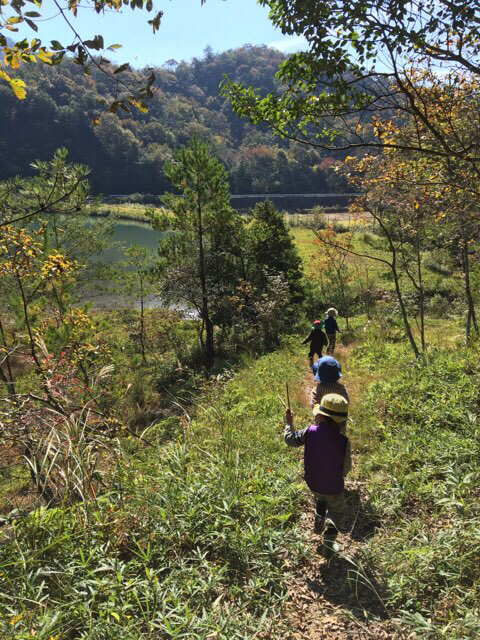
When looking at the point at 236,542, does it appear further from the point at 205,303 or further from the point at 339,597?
the point at 205,303

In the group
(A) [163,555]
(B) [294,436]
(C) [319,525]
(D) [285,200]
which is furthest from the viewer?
(D) [285,200]

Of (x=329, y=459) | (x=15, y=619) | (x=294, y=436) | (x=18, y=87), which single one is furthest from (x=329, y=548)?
(x=18, y=87)

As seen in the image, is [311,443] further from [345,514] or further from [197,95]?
[197,95]

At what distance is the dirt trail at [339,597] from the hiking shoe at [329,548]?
4 cm

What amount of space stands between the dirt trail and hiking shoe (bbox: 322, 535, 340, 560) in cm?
4

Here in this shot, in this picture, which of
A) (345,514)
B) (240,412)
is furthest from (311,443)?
(240,412)

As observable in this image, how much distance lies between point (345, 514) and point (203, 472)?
1.51 m

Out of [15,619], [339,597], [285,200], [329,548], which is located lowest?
[339,597]

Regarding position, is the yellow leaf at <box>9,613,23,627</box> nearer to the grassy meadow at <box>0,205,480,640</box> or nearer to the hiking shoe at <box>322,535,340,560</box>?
the grassy meadow at <box>0,205,480,640</box>

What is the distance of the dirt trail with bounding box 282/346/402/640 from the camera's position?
109 inches

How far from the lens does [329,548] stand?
11.2 ft

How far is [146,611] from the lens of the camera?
2570 millimetres

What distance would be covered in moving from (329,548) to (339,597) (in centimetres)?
37

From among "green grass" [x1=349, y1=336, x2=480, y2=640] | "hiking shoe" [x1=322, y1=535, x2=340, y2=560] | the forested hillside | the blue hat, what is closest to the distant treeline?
the forested hillside
